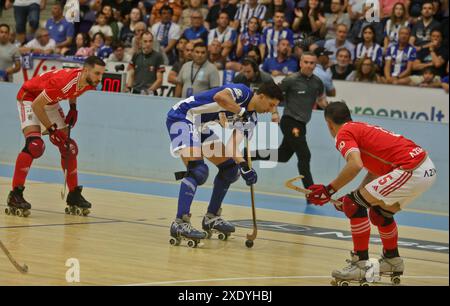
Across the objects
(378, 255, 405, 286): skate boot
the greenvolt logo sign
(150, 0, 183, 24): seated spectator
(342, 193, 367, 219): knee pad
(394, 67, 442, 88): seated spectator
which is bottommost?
(378, 255, 405, 286): skate boot

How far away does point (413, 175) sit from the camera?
30.7ft

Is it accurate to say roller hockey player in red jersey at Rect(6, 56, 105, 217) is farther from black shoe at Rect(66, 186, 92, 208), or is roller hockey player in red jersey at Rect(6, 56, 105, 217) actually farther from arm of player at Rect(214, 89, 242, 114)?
arm of player at Rect(214, 89, 242, 114)

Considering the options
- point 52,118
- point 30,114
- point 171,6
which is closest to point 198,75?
point 171,6

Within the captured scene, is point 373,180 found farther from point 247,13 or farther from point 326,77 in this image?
point 247,13

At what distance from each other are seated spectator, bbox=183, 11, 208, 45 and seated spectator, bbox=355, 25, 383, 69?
3316 millimetres

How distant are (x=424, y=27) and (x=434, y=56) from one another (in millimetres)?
733

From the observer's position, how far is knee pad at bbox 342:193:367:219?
30.7 ft

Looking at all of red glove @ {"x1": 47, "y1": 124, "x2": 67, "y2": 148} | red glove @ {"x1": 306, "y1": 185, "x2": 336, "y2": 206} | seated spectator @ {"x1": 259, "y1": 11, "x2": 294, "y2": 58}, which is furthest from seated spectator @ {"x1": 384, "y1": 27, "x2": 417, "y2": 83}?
red glove @ {"x1": 306, "y1": 185, "x2": 336, "y2": 206}

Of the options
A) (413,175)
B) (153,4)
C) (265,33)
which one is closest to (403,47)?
(265,33)

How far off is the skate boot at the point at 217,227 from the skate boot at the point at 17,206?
2.35 meters

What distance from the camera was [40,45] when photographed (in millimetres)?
18828

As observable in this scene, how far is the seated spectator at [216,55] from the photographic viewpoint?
749 inches

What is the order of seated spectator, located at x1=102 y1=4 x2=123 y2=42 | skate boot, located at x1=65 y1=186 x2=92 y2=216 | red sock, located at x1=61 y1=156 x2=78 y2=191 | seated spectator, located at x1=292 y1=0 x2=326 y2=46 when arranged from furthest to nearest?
seated spectator, located at x1=292 y1=0 x2=326 y2=46 → seated spectator, located at x1=102 y1=4 x2=123 y2=42 → red sock, located at x1=61 y1=156 x2=78 y2=191 → skate boot, located at x1=65 y1=186 x2=92 y2=216

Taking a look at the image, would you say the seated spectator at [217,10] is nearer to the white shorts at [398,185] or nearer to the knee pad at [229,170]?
the knee pad at [229,170]
